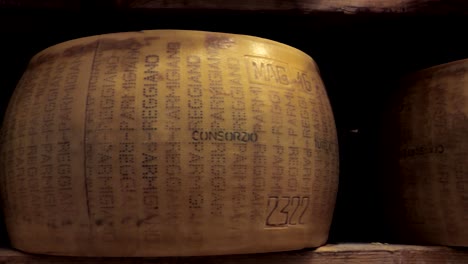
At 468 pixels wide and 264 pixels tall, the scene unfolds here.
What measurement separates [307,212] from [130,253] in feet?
0.90

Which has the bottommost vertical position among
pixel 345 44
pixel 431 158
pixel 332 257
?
pixel 332 257

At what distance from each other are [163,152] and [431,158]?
18.2 inches

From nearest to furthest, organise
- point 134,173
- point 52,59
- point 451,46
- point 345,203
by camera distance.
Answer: point 134,173 → point 52,59 → point 451,46 → point 345,203

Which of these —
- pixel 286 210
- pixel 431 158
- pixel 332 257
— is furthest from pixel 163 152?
pixel 431 158

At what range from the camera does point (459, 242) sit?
1.01m

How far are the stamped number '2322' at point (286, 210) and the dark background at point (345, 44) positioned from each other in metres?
0.23

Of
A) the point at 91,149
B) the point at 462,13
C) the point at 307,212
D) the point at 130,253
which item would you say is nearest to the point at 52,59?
the point at 91,149

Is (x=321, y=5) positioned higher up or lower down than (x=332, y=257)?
higher up

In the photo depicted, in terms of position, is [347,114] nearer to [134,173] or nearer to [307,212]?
[307,212]

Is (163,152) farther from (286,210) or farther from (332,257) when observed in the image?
(332,257)

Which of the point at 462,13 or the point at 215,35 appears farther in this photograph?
the point at 462,13

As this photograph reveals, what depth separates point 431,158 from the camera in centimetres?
104

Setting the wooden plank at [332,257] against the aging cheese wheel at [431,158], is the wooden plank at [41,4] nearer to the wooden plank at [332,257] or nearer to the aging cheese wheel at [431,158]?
the wooden plank at [332,257]

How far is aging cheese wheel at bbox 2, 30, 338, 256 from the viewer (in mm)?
864
